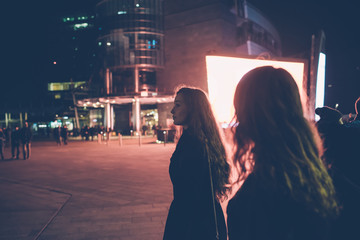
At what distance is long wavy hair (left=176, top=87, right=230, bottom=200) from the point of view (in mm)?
1952

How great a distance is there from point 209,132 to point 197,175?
1.31 ft

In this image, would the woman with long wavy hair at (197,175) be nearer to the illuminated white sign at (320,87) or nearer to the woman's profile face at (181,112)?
the woman's profile face at (181,112)

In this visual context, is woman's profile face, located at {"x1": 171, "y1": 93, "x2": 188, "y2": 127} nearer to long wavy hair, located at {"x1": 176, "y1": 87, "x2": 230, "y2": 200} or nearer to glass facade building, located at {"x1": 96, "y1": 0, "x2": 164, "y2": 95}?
long wavy hair, located at {"x1": 176, "y1": 87, "x2": 230, "y2": 200}

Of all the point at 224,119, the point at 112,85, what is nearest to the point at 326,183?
the point at 224,119

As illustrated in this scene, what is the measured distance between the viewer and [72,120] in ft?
174

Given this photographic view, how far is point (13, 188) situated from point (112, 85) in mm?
39504

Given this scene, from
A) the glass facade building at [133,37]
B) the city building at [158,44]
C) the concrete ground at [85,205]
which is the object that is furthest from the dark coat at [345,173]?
the glass facade building at [133,37]

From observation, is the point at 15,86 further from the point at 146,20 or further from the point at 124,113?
the point at 146,20

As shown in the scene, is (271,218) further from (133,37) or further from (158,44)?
(158,44)

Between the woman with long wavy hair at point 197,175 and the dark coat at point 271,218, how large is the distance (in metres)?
0.76

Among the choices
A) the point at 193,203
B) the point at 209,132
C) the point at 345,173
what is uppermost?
the point at 209,132

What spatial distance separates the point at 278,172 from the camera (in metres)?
0.92

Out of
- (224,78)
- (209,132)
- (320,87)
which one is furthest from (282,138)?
(320,87)

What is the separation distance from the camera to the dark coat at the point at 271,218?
847 mm
